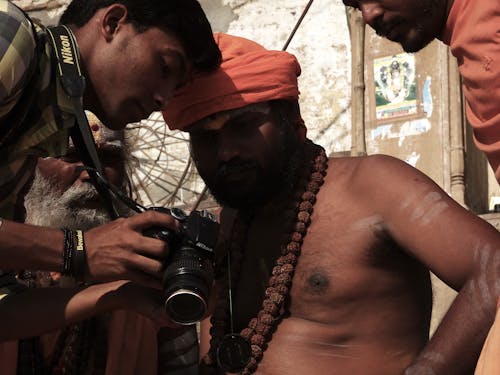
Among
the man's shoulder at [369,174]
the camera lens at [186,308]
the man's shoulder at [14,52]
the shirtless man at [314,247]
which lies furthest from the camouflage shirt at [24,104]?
the man's shoulder at [369,174]

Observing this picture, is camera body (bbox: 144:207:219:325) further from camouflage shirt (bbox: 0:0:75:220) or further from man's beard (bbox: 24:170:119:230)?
man's beard (bbox: 24:170:119:230)

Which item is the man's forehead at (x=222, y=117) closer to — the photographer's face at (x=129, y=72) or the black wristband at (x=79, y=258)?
the photographer's face at (x=129, y=72)

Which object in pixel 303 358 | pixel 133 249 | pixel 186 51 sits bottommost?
pixel 303 358

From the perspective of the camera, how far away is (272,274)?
344cm

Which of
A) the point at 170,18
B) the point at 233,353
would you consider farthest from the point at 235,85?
the point at 233,353

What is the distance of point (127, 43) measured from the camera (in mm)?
3211

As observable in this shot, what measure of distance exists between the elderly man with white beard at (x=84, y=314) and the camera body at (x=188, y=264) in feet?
0.92

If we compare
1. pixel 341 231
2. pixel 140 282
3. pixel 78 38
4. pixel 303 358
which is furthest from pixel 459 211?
pixel 78 38

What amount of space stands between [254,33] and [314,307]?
742cm

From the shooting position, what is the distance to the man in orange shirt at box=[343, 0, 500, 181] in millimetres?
2641

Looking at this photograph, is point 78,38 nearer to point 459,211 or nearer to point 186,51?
point 186,51

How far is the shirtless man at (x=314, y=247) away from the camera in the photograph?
2982mm

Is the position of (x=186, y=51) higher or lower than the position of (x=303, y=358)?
higher

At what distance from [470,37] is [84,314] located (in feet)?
4.91
